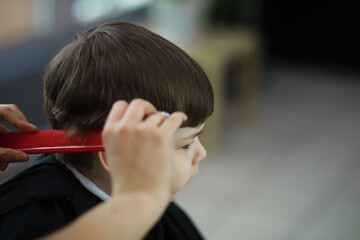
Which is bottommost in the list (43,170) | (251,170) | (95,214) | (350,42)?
(251,170)

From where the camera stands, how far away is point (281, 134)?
3.36 m

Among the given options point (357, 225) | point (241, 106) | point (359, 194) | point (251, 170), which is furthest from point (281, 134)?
point (357, 225)

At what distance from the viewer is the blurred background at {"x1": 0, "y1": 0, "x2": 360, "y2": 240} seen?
2.43 m

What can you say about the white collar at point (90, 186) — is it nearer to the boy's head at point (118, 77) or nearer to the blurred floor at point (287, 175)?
the boy's head at point (118, 77)

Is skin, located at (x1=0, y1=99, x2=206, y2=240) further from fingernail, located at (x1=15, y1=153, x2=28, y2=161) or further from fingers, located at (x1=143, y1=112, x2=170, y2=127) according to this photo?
fingernail, located at (x1=15, y1=153, x2=28, y2=161)

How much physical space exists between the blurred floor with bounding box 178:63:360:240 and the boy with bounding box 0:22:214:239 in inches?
60.8

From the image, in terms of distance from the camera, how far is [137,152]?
1.78ft

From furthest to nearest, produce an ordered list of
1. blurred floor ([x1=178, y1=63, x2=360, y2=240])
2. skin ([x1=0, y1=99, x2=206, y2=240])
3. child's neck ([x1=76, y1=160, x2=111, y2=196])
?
blurred floor ([x1=178, y1=63, x2=360, y2=240]) < child's neck ([x1=76, y1=160, x2=111, y2=196]) < skin ([x1=0, y1=99, x2=206, y2=240])

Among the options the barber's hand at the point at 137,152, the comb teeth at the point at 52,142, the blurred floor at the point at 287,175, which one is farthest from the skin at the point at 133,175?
the blurred floor at the point at 287,175

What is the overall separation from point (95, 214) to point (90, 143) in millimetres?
219

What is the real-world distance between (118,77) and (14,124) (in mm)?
191

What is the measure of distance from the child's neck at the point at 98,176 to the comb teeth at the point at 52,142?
10 cm

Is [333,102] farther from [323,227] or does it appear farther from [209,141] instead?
[323,227]

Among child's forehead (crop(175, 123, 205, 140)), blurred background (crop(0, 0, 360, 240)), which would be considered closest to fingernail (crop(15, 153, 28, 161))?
child's forehead (crop(175, 123, 205, 140))
